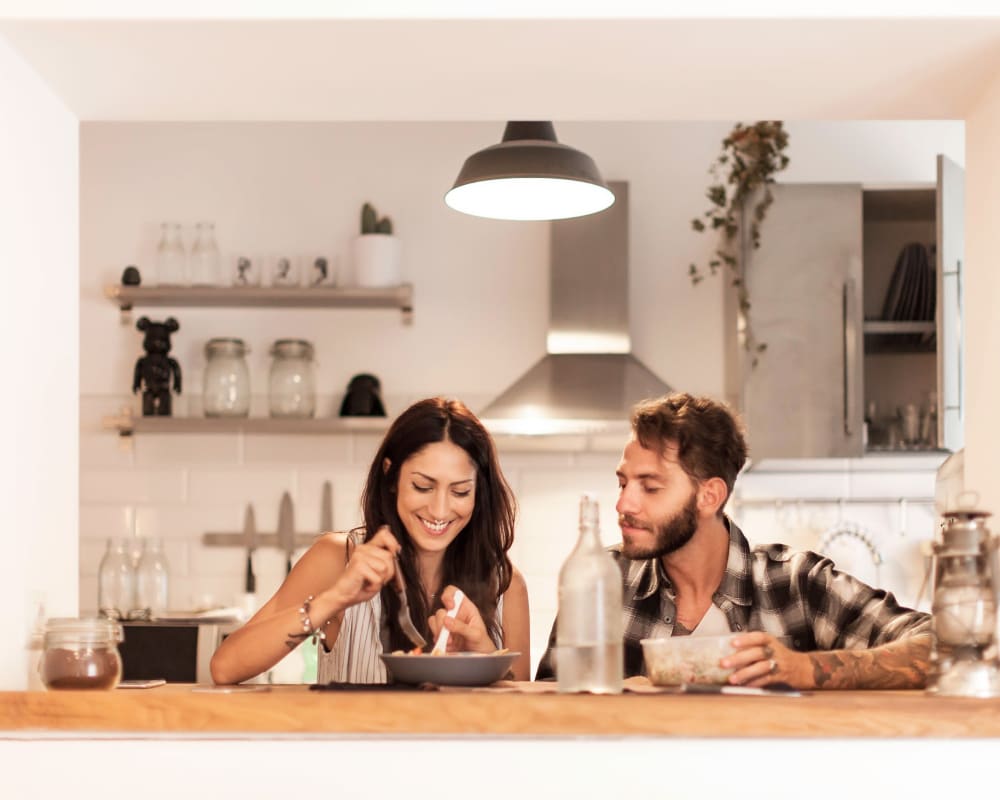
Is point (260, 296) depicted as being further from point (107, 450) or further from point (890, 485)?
point (890, 485)

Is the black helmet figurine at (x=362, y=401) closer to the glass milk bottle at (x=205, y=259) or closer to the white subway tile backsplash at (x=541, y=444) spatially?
the white subway tile backsplash at (x=541, y=444)

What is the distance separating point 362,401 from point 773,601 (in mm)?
2090

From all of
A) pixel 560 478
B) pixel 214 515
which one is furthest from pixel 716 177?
pixel 214 515

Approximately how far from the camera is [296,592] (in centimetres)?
241

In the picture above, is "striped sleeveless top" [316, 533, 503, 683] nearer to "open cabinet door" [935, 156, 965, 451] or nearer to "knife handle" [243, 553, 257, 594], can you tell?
"knife handle" [243, 553, 257, 594]

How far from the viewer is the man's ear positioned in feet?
8.44

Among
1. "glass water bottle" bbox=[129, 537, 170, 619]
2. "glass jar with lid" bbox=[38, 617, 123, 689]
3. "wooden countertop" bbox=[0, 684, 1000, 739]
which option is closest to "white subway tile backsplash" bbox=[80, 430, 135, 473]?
"glass water bottle" bbox=[129, 537, 170, 619]

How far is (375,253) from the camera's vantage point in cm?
442

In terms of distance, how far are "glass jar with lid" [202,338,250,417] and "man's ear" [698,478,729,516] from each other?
7.15 ft

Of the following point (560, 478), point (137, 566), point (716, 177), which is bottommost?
point (137, 566)

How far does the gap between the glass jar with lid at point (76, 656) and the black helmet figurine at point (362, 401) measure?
8.63 ft

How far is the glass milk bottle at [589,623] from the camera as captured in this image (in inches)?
62.0
